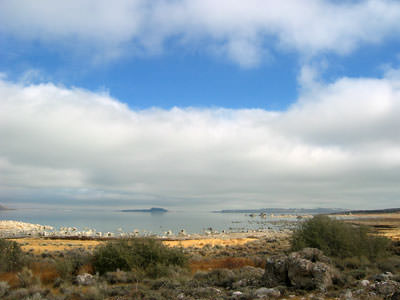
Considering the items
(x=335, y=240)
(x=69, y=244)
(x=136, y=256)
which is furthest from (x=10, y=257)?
(x=69, y=244)

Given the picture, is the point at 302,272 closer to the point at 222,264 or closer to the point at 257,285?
the point at 257,285

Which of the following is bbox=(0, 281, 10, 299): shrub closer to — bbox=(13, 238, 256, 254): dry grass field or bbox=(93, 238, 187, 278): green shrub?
bbox=(93, 238, 187, 278): green shrub

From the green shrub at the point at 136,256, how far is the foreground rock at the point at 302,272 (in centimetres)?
624

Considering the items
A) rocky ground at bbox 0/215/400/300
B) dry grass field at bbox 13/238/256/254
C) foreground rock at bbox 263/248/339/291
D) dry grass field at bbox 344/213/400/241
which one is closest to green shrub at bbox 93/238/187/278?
rocky ground at bbox 0/215/400/300

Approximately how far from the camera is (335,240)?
65.6 ft

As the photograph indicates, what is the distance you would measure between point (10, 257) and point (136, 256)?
7671mm

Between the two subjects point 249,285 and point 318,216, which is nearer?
point 249,285

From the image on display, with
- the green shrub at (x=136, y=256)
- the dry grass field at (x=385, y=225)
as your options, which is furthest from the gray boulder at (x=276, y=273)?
the dry grass field at (x=385, y=225)

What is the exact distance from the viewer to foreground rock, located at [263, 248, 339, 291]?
443 inches

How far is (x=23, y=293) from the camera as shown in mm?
12438

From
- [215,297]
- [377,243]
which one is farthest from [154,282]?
[377,243]

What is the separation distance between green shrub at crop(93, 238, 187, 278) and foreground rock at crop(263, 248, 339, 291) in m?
6.24

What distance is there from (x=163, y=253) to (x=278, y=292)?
8.86 m

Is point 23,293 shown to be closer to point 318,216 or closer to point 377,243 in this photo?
point 318,216
